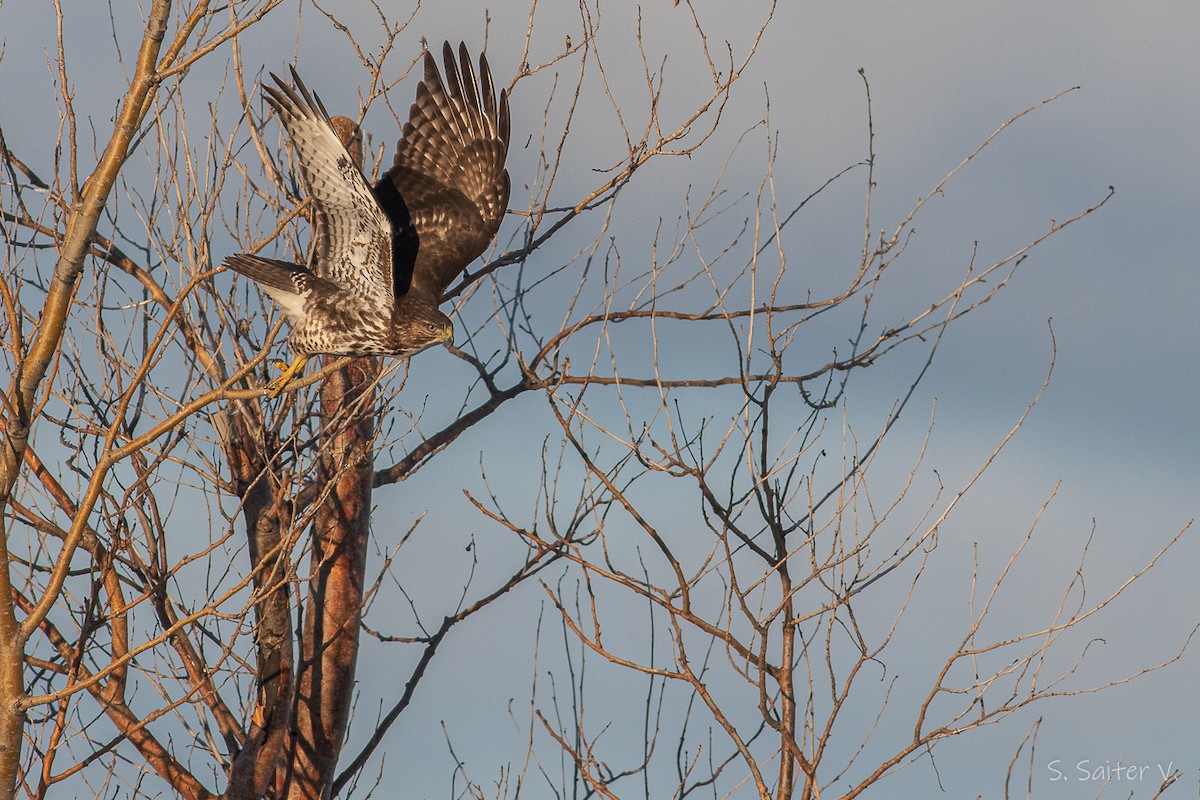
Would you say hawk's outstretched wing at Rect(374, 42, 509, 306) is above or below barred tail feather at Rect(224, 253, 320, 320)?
above

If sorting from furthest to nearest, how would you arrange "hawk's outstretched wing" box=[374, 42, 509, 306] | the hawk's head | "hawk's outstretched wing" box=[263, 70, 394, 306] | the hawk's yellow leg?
"hawk's outstretched wing" box=[374, 42, 509, 306] < the hawk's yellow leg < the hawk's head < "hawk's outstretched wing" box=[263, 70, 394, 306]

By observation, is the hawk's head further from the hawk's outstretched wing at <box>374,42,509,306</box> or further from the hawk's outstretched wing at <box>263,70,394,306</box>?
the hawk's outstretched wing at <box>374,42,509,306</box>

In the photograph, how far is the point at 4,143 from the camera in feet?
22.1

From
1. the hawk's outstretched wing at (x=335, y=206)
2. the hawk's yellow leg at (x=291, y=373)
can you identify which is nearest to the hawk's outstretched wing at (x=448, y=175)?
the hawk's outstretched wing at (x=335, y=206)

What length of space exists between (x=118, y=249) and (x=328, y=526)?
7.42 ft

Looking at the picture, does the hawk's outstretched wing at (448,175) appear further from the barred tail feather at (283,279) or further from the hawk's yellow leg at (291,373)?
the hawk's yellow leg at (291,373)

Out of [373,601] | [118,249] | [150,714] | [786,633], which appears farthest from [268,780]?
[786,633]

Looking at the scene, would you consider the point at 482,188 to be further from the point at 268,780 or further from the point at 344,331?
the point at 268,780

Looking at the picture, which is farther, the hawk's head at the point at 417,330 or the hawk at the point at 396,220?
the hawk's head at the point at 417,330

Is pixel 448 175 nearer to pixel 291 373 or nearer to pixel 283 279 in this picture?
pixel 283 279

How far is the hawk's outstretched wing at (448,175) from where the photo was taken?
7.35m

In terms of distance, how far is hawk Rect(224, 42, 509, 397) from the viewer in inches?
260

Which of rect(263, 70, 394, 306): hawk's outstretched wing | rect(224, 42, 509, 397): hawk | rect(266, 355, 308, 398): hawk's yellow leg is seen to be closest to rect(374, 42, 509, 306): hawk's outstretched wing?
rect(224, 42, 509, 397): hawk

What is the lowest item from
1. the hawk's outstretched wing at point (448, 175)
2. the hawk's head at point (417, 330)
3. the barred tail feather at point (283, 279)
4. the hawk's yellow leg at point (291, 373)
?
the hawk's head at point (417, 330)
